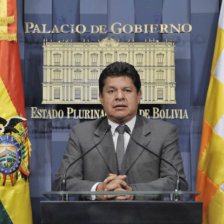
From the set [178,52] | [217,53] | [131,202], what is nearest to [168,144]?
[131,202]

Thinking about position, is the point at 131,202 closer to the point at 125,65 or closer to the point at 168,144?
the point at 168,144

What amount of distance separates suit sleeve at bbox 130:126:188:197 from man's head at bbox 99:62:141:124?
1.04 ft

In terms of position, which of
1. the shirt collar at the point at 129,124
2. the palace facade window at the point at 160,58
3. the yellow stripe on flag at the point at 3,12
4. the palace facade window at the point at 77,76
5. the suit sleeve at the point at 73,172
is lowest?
the suit sleeve at the point at 73,172

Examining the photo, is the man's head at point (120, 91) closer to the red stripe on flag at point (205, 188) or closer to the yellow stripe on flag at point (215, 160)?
the yellow stripe on flag at point (215, 160)

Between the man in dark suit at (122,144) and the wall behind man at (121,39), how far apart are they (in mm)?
1158

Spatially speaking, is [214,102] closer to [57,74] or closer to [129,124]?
[129,124]

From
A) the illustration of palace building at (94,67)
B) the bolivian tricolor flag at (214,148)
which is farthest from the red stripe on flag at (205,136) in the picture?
the illustration of palace building at (94,67)

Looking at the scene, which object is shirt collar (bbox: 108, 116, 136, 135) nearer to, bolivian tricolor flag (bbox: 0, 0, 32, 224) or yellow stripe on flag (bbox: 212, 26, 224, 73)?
bolivian tricolor flag (bbox: 0, 0, 32, 224)

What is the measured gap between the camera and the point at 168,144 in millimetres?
→ 2801

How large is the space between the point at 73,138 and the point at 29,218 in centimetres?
110

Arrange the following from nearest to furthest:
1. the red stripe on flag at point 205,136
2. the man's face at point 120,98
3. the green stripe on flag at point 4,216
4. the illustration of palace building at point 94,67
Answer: the man's face at point 120,98 → the green stripe on flag at point 4,216 → the red stripe on flag at point 205,136 → the illustration of palace building at point 94,67

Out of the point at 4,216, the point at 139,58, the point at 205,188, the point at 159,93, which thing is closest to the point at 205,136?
the point at 205,188

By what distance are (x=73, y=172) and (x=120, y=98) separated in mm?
576

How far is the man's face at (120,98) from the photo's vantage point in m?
2.84
